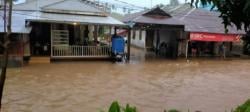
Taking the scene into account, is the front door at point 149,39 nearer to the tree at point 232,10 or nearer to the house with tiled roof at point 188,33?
the house with tiled roof at point 188,33

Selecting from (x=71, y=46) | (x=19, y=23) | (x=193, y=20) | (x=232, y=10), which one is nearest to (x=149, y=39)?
(x=193, y=20)

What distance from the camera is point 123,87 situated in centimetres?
1577

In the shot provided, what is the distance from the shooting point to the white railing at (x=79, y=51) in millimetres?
23969

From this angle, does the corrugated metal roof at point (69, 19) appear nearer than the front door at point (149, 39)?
Yes

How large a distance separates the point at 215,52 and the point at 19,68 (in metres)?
18.0

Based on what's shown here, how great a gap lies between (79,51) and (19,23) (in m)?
4.25

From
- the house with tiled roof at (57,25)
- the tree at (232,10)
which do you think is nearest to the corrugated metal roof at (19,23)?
the house with tiled roof at (57,25)

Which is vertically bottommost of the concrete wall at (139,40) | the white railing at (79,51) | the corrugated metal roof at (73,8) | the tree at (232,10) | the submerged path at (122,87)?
the submerged path at (122,87)

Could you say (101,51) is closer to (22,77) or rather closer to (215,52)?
(22,77)

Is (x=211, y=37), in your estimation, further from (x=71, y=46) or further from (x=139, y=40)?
(x=71, y=46)

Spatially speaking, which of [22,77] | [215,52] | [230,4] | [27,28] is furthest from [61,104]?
[215,52]

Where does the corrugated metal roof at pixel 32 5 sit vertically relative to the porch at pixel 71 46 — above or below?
above

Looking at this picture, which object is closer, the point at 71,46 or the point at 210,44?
the point at 71,46

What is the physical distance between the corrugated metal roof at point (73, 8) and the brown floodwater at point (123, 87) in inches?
137
